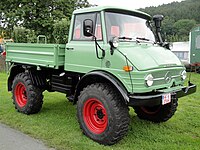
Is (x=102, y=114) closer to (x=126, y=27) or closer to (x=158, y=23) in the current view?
(x=126, y=27)

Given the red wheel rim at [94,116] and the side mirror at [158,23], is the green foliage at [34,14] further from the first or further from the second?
the red wheel rim at [94,116]

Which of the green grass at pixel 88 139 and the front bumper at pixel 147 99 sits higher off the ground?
the front bumper at pixel 147 99

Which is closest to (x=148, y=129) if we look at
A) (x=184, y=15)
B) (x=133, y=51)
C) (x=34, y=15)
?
(x=133, y=51)

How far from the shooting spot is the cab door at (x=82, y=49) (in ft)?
15.1

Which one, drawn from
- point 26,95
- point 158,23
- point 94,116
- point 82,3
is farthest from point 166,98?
point 82,3

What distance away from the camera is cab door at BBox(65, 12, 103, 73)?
4594 mm

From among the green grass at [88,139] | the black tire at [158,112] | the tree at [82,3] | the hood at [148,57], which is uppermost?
the tree at [82,3]

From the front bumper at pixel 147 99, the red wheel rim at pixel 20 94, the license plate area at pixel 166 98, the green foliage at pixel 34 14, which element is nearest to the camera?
the front bumper at pixel 147 99

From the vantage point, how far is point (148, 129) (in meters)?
5.07

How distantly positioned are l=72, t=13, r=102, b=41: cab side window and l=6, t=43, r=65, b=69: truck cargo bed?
39cm

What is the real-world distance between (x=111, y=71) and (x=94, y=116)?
91 centimetres

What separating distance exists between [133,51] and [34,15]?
18.8 metres

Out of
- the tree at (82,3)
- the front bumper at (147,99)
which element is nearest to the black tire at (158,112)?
the front bumper at (147,99)

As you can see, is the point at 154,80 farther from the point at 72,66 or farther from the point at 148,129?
the point at 72,66
